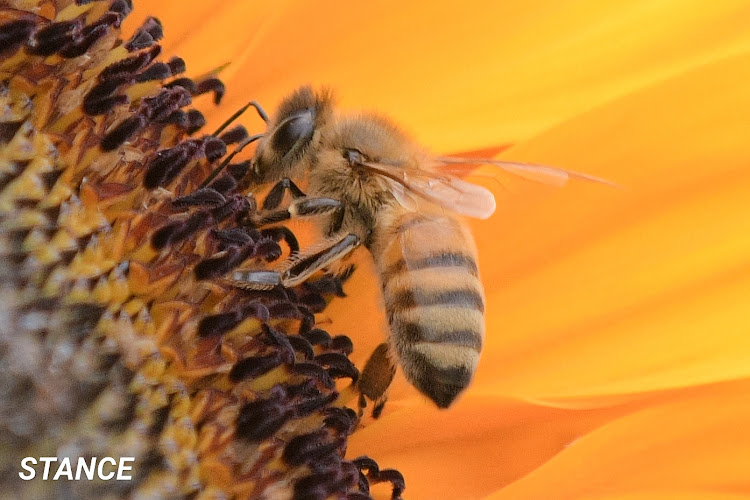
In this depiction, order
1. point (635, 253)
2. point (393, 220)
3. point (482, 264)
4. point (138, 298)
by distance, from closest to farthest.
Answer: point (138, 298), point (393, 220), point (635, 253), point (482, 264)

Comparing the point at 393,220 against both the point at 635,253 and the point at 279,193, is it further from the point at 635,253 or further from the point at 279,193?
the point at 635,253

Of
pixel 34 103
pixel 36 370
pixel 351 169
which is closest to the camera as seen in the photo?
pixel 36 370

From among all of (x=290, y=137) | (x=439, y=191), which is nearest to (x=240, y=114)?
(x=290, y=137)

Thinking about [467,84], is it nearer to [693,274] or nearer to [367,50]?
[367,50]

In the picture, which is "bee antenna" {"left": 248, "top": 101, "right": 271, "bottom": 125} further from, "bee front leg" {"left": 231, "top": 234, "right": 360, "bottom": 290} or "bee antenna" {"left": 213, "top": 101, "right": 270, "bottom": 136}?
"bee front leg" {"left": 231, "top": 234, "right": 360, "bottom": 290}

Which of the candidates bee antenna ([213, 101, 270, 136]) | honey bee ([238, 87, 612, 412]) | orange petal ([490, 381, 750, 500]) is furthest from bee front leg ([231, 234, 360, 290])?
orange petal ([490, 381, 750, 500])

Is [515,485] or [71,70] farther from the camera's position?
[515,485]

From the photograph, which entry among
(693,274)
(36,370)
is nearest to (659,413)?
(693,274)
